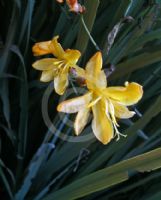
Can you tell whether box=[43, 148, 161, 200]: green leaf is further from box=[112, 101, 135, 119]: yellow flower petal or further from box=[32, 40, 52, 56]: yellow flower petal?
box=[32, 40, 52, 56]: yellow flower petal

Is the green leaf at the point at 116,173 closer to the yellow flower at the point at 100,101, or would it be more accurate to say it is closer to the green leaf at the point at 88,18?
the yellow flower at the point at 100,101

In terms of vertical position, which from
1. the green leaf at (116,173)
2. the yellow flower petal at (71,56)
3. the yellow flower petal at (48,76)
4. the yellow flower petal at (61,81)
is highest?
the yellow flower petal at (71,56)

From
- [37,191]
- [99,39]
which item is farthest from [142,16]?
[37,191]

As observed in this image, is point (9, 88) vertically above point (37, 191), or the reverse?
point (9, 88)

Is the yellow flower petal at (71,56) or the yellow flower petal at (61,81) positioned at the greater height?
the yellow flower petal at (71,56)

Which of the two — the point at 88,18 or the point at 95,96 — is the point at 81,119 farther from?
the point at 88,18

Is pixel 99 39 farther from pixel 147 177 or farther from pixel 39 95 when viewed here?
pixel 147 177

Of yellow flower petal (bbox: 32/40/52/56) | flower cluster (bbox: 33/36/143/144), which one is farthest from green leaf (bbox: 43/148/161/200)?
yellow flower petal (bbox: 32/40/52/56)

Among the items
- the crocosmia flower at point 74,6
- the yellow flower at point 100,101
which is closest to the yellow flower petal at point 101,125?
the yellow flower at point 100,101
